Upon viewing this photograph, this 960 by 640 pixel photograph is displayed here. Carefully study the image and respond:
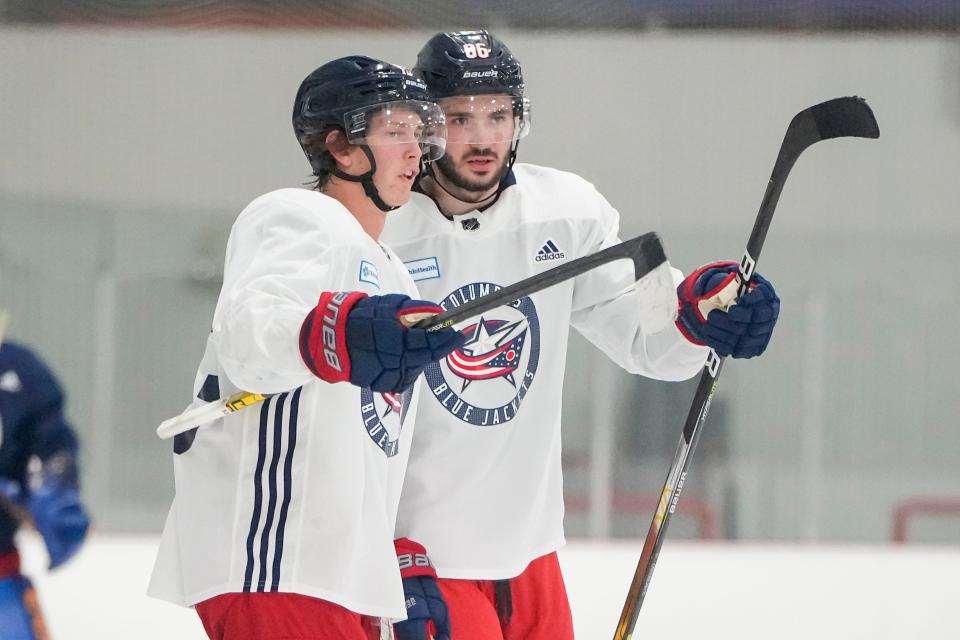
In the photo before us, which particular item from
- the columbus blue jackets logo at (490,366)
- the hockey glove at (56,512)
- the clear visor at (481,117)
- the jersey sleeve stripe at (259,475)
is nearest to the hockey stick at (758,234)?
the columbus blue jackets logo at (490,366)

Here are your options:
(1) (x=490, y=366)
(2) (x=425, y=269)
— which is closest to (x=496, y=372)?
(1) (x=490, y=366)

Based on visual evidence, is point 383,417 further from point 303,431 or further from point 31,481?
point 31,481

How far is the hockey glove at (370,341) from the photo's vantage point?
1200 mm

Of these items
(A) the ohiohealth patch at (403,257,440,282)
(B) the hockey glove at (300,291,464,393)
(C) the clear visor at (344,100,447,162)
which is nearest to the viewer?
(B) the hockey glove at (300,291,464,393)

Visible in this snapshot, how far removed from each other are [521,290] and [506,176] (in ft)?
1.91

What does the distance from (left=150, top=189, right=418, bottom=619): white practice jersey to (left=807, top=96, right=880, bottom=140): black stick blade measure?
23.4 inches

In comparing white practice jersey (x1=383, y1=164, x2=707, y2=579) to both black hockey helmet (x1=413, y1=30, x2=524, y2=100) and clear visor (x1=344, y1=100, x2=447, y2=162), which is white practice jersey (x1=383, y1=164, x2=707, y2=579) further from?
clear visor (x1=344, y1=100, x2=447, y2=162)

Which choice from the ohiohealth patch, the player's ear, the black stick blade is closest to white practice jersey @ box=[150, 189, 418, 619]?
the player's ear

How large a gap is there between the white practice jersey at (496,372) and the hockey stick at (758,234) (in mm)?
103

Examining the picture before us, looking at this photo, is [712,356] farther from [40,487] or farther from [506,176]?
[40,487]

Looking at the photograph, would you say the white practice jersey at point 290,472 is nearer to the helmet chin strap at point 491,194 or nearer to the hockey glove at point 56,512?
the helmet chin strap at point 491,194

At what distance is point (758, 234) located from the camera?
5.13 ft

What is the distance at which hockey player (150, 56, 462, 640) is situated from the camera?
1.22m

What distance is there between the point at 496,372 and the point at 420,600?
340mm
